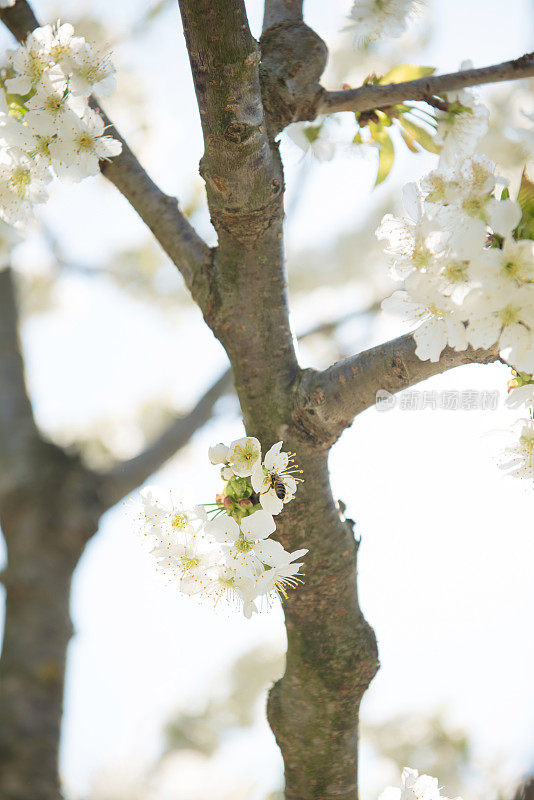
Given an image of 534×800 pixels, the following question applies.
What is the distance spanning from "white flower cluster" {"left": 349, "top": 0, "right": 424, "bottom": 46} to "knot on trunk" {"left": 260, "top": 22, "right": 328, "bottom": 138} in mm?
196

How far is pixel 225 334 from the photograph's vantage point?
3.08ft

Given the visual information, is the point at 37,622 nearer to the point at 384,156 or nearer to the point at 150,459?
the point at 150,459

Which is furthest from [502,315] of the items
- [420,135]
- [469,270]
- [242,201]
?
[420,135]

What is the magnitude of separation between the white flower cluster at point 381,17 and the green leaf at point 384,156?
9.3 inches

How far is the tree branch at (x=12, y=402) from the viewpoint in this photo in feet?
7.18

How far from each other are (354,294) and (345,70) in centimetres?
101

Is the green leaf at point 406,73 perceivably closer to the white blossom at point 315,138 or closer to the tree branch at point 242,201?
the white blossom at point 315,138

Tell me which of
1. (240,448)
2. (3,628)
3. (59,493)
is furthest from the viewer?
(59,493)

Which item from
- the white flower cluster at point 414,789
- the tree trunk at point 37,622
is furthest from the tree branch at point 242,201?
the tree trunk at point 37,622

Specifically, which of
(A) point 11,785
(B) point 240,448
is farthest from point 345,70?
(A) point 11,785

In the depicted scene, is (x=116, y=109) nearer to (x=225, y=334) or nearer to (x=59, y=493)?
(x=59, y=493)

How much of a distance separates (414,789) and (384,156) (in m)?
0.98

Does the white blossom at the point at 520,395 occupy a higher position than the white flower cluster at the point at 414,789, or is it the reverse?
the white blossom at the point at 520,395

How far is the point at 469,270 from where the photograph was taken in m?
0.57
